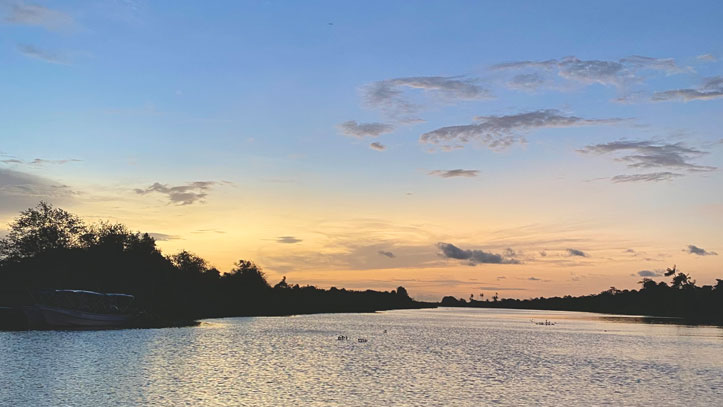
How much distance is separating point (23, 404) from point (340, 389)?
877 inches

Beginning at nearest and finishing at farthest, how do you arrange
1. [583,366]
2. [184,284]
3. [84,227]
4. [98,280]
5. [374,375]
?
[374,375] → [583,366] → [98,280] → [84,227] → [184,284]

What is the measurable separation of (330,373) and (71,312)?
227ft

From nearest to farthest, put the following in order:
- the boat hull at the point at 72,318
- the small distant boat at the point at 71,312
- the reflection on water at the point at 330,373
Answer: the reflection on water at the point at 330,373
the boat hull at the point at 72,318
the small distant boat at the point at 71,312

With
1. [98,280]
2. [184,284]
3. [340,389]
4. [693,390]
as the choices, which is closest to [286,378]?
[340,389]

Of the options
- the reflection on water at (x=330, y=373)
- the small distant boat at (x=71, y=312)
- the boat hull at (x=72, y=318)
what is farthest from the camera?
the small distant boat at (x=71, y=312)

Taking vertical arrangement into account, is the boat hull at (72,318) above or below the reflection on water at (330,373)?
above

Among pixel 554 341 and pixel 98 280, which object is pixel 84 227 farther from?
pixel 554 341

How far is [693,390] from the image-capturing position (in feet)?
180

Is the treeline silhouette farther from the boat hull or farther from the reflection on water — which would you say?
the reflection on water

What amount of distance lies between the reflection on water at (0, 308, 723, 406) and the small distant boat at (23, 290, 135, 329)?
532 inches

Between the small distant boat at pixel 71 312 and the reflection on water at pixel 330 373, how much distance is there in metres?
13.5

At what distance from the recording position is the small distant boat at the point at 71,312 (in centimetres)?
10762

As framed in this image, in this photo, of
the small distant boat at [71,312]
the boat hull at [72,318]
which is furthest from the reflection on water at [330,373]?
the small distant boat at [71,312]

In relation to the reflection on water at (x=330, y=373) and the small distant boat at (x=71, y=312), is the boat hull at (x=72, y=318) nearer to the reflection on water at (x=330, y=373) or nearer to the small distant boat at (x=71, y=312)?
the small distant boat at (x=71, y=312)
